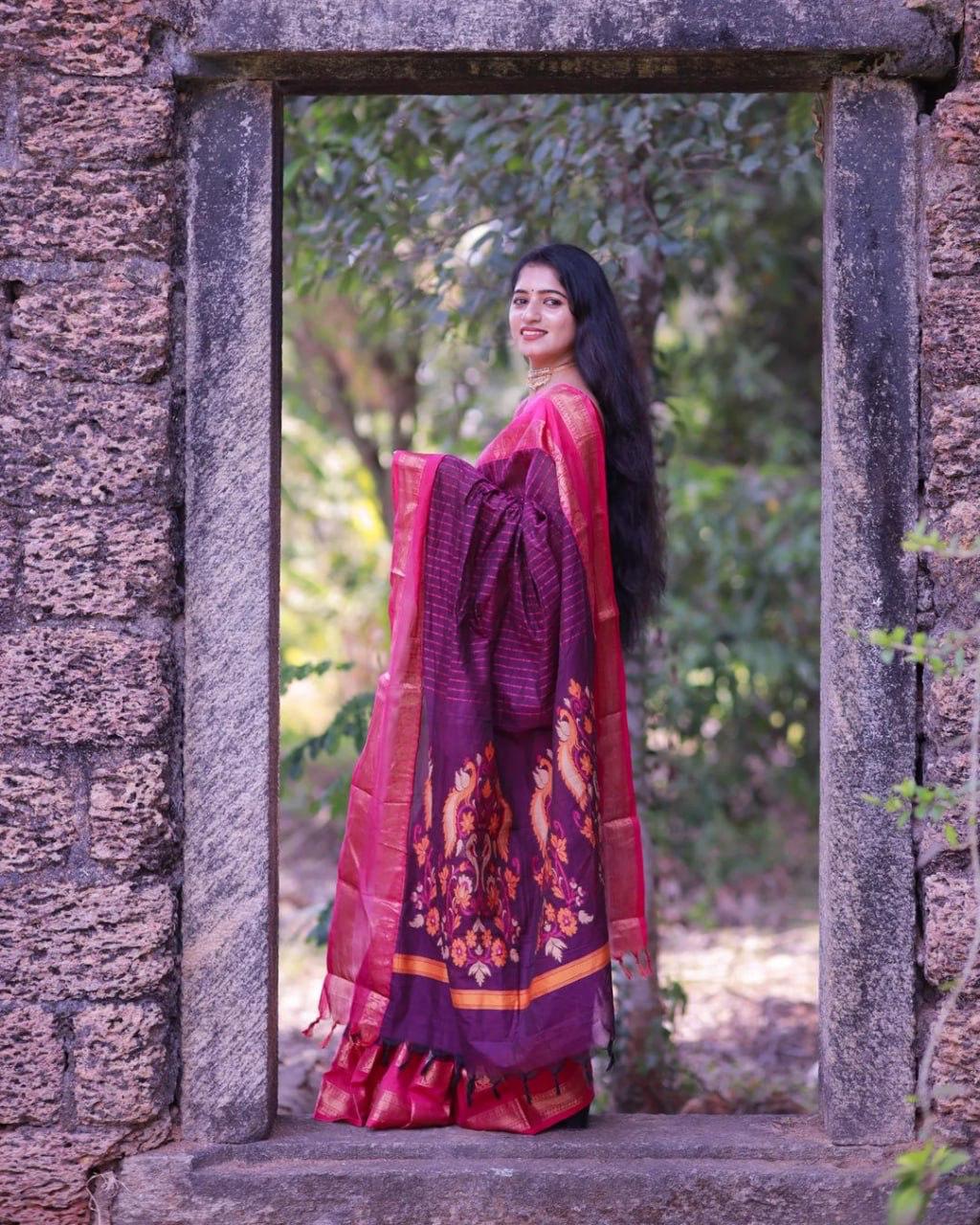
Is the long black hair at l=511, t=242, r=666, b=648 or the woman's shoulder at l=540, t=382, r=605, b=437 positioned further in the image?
the long black hair at l=511, t=242, r=666, b=648

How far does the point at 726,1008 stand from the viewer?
5543 mm

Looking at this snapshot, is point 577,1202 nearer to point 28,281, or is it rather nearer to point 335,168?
point 28,281

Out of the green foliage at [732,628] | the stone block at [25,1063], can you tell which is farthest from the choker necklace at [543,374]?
A: the green foliage at [732,628]

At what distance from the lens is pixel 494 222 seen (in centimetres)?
464

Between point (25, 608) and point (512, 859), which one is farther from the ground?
point (25, 608)

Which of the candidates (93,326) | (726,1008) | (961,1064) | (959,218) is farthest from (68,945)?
(726,1008)

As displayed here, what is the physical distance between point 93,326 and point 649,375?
1.95 metres

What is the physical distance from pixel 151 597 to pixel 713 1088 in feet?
9.23

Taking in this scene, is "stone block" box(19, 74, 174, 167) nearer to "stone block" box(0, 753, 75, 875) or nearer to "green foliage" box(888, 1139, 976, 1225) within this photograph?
"stone block" box(0, 753, 75, 875)

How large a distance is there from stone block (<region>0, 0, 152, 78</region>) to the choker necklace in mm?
1092

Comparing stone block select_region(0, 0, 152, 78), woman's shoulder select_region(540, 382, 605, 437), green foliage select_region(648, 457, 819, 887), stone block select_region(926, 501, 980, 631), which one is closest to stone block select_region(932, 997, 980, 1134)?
stone block select_region(926, 501, 980, 631)

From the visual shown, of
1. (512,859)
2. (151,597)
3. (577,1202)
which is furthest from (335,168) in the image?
(577,1202)

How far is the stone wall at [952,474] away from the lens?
9.07 ft

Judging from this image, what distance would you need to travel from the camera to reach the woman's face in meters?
3.19
